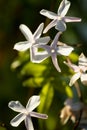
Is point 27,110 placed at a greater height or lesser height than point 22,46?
lesser

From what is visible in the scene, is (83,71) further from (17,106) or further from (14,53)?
(14,53)

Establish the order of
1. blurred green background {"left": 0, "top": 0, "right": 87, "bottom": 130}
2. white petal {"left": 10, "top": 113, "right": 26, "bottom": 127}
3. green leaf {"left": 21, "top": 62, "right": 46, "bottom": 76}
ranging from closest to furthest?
white petal {"left": 10, "top": 113, "right": 26, "bottom": 127} < green leaf {"left": 21, "top": 62, "right": 46, "bottom": 76} < blurred green background {"left": 0, "top": 0, "right": 87, "bottom": 130}

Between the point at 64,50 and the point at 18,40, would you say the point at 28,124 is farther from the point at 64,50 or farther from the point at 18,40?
the point at 18,40

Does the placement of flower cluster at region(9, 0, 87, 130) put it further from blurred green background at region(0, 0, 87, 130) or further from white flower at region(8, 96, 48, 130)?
blurred green background at region(0, 0, 87, 130)

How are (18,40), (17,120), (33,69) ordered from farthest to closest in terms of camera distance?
(18,40) < (33,69) < (17,120)

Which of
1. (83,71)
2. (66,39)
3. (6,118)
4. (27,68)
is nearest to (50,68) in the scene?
(27,68)

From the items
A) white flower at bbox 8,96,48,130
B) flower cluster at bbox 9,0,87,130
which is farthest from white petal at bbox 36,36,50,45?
white flower at bbox 8,96,48,130

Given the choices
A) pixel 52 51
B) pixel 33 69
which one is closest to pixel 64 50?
pixel 52 51

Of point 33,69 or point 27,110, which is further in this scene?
point 33,69

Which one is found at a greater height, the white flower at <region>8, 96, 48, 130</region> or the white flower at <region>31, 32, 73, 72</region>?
the white flower at <region>31, 32, 73, 72</region>

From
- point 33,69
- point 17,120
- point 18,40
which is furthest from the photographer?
point 18,40

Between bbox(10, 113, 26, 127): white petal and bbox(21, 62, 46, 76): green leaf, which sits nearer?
bbox(10, 113, 26, 127): white petal
